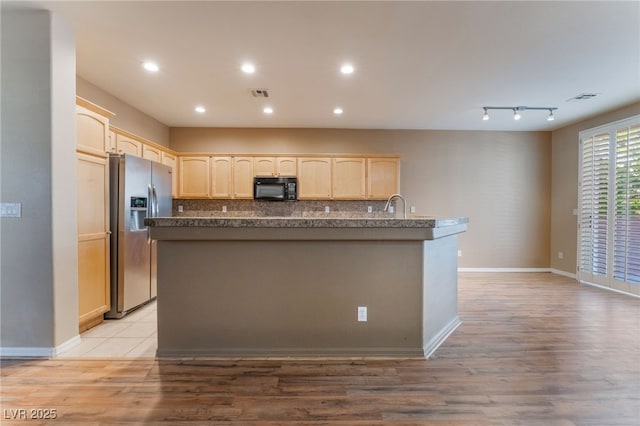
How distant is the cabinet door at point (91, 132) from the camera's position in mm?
2771

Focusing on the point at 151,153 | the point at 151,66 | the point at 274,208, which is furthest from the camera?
the point at 274,208

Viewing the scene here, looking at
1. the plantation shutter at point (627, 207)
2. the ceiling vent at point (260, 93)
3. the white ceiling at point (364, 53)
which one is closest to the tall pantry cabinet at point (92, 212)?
the white ceiling at point (364, 53)

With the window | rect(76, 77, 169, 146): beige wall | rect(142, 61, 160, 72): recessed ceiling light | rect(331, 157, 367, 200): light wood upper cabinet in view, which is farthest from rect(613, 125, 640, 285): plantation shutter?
rect(76, 77, 169, 146): beige wall

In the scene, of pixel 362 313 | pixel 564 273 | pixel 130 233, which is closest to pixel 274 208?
pixel 130 233

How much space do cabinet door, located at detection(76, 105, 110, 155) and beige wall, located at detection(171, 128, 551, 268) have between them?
3.45m

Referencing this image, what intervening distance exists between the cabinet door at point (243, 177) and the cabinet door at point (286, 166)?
48 cm

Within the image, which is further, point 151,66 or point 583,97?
point 583,97

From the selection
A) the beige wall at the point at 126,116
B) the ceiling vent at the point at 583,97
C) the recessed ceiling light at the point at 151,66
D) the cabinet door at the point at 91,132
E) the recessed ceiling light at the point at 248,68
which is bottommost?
the cabinet door at the point at 91,132

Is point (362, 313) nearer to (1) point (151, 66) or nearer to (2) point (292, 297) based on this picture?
(2) point (292, 297)

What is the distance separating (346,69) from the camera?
3.15 metres

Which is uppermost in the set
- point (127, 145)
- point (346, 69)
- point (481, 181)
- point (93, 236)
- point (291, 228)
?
point (346, 69)

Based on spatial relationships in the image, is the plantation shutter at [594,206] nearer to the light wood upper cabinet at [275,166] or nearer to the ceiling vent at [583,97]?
the ceiling vent at [583,97]

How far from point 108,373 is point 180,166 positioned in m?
3.83

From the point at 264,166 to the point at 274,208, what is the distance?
31.2 inches
